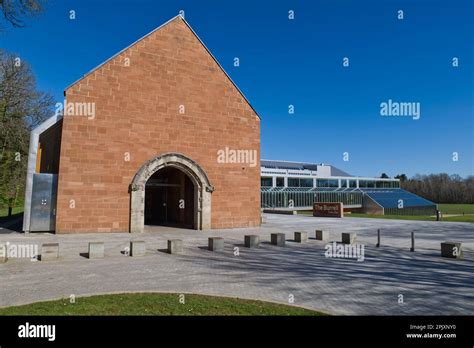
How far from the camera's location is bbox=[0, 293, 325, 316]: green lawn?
6289 millimetres

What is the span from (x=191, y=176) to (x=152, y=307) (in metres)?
16.9

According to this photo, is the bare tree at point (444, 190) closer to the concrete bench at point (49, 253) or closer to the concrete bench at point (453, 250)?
the concrete bench at point (453, 250)

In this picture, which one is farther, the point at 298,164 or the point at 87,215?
the point at 298,164

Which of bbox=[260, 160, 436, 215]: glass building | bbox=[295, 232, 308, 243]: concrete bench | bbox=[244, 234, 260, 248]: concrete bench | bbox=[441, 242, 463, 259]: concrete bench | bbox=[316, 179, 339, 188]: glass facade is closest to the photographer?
bbox=[441, 242, 463, 259]: concrete bench

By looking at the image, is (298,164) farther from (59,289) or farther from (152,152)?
(59,289)

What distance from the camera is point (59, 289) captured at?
8180 millimetres

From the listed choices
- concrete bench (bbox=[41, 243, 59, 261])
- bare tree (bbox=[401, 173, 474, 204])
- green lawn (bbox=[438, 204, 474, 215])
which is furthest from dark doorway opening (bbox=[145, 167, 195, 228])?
bare tree (bbox=[401, 173, 474, 204])

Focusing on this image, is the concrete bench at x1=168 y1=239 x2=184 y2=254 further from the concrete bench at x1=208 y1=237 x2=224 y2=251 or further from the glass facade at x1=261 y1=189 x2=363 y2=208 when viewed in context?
the glass facade at x1=261 y1=189 x2=363 y2=208

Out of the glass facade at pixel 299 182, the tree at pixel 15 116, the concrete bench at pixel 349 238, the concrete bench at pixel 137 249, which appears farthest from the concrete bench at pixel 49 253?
the glass facade at pixel 299 182

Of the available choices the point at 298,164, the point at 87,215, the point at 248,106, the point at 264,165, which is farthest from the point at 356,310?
the point at 298,164

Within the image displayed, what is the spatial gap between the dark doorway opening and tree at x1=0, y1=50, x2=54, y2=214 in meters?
11.9

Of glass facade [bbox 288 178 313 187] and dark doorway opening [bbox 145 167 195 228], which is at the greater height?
glass facade [bbox 288 178 313 187]
